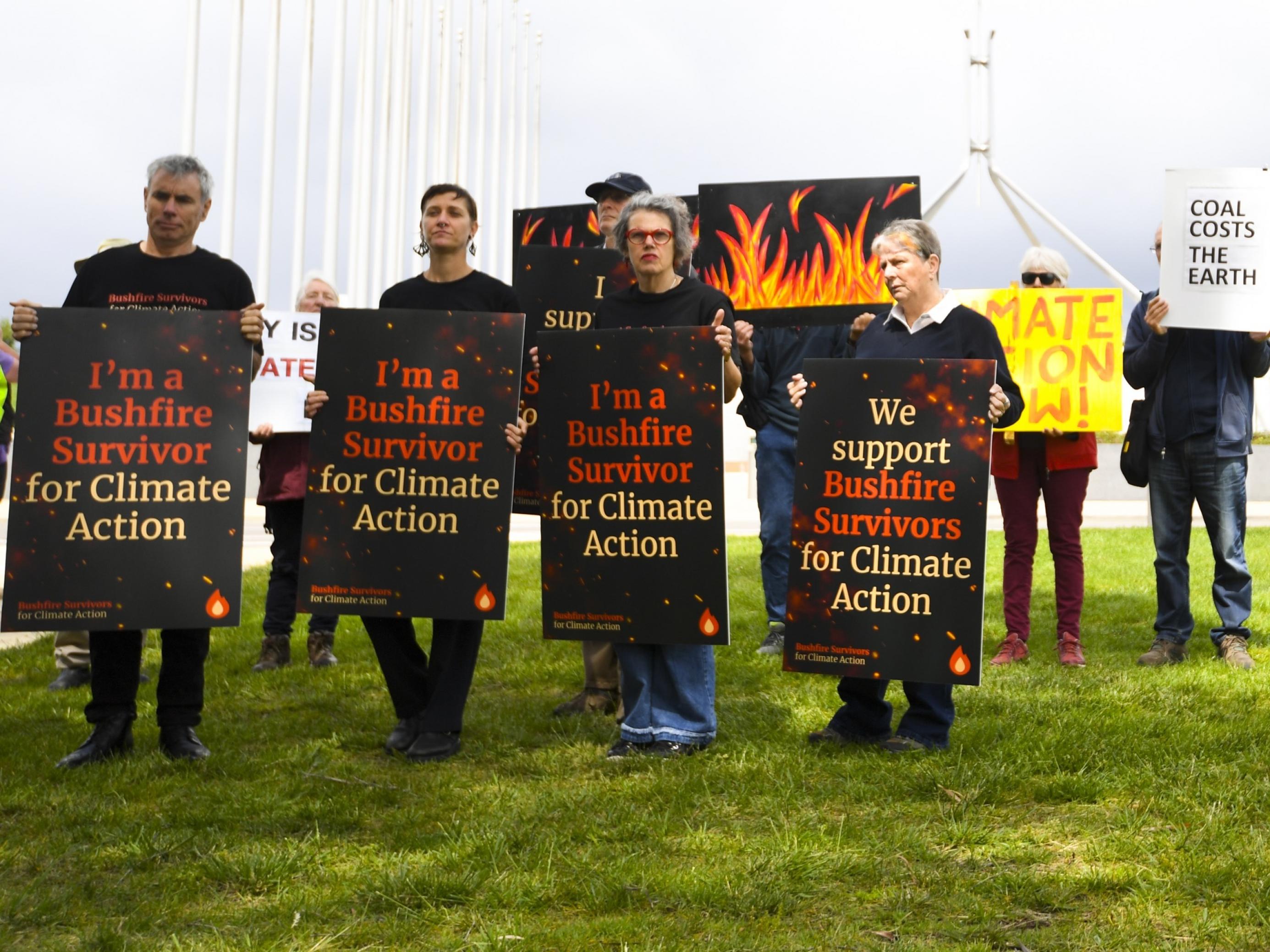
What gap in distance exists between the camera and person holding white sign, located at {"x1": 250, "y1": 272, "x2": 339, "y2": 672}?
21.6 feet

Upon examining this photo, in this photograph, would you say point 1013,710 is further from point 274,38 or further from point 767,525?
point 274,38

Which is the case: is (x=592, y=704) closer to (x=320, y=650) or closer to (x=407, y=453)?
(x=407, y=453)

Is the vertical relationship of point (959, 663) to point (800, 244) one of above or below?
below

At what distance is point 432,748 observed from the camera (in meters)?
4.86

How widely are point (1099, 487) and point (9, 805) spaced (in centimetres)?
2203

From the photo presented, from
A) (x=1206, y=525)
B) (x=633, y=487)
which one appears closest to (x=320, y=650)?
(x=633, y=487)

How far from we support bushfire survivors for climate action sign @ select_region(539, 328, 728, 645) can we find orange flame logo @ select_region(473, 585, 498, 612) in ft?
0.66

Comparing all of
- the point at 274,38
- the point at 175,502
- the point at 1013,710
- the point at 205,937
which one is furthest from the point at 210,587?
the point at 274,38

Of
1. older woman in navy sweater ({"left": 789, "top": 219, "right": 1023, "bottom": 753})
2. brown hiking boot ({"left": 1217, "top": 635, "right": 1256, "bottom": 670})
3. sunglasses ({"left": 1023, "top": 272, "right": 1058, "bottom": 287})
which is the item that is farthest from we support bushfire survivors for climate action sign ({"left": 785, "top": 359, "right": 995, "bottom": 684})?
sunglasses ({"left": 1023, "top": 272, "right": 1058, "bottom": 287})

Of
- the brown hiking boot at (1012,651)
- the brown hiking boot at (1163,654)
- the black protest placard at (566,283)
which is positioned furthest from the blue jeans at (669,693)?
the brown hiking boot at (1163,654)

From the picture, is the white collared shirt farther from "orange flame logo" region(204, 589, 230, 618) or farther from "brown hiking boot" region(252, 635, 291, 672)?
"brown hiking boot" region(252, 635, 291, 672)

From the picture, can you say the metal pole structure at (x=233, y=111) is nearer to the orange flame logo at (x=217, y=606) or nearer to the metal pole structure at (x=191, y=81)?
the metal pole structure at (x=191, y=81)

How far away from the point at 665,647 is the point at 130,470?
196 centimetres

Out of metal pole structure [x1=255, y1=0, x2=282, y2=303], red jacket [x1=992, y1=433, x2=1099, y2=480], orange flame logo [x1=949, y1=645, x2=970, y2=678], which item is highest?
metal pole structure [x1=255, y1=0, x2=282, y2=303]
